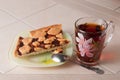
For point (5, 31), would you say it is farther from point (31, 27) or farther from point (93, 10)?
point (93, 10)

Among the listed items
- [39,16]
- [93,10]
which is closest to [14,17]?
[39,16]

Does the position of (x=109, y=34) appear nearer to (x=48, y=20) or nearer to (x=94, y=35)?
(x=94, y=35)

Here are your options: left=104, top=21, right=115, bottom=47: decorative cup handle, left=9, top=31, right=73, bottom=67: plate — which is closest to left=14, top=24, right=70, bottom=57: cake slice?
left=9, top=31, right=73, bottom=67: plate

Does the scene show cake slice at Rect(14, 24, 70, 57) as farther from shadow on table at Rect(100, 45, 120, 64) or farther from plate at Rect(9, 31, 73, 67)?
shadow on table at Rect(100, 45, 120, 64)

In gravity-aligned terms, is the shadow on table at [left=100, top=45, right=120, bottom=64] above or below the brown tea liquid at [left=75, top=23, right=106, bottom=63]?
below

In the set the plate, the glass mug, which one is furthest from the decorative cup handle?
the plate

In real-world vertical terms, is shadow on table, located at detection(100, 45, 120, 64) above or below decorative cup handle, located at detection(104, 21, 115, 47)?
below

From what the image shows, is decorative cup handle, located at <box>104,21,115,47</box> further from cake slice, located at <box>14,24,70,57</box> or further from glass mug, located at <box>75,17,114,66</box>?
cake slice, located at <box>14,24,70,57</box>
